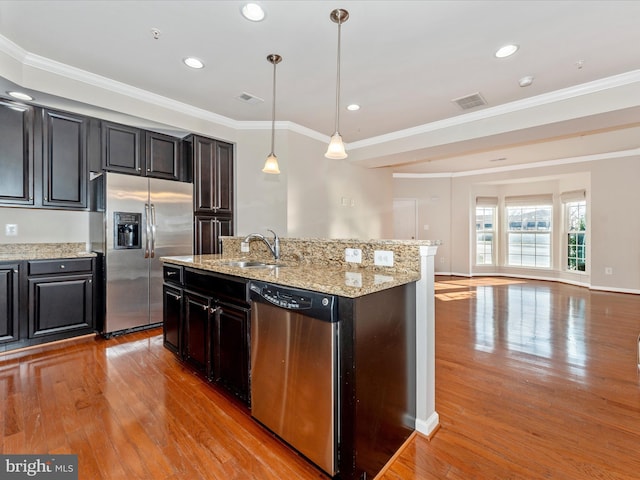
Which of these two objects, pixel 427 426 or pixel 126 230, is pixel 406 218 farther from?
pixel 427 426

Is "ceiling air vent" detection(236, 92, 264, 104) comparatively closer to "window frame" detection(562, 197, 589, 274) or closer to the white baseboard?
the white baseboard

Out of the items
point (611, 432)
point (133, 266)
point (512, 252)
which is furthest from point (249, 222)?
point (512, 252)

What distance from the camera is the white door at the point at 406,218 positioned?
8266 mm

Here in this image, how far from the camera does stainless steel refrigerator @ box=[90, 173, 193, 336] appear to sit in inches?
129

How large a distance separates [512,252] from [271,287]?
312 inches

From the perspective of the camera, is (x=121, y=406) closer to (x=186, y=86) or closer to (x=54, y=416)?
(x=54, y=416)

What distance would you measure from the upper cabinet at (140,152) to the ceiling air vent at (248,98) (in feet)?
3.47

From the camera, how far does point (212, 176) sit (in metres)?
4.18

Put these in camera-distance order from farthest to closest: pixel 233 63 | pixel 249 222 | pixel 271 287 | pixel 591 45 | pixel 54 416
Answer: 1. pixel 249 222
2. pixel 233 63
3. pixel 591 45
4. pixel 54 416
5. pixel 271 287

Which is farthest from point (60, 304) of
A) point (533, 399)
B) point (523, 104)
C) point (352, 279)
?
point (523, 104)

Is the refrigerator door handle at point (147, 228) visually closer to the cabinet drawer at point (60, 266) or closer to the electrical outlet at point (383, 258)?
the cabinet drawer at point (60, 266)

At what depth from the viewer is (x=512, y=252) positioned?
7695mm

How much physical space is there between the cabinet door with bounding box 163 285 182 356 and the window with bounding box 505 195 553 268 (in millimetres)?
7918

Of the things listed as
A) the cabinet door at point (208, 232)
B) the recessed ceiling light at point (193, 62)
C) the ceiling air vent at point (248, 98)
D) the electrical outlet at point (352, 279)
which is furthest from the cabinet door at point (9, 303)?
the electrical outlet at point (352, 279)
